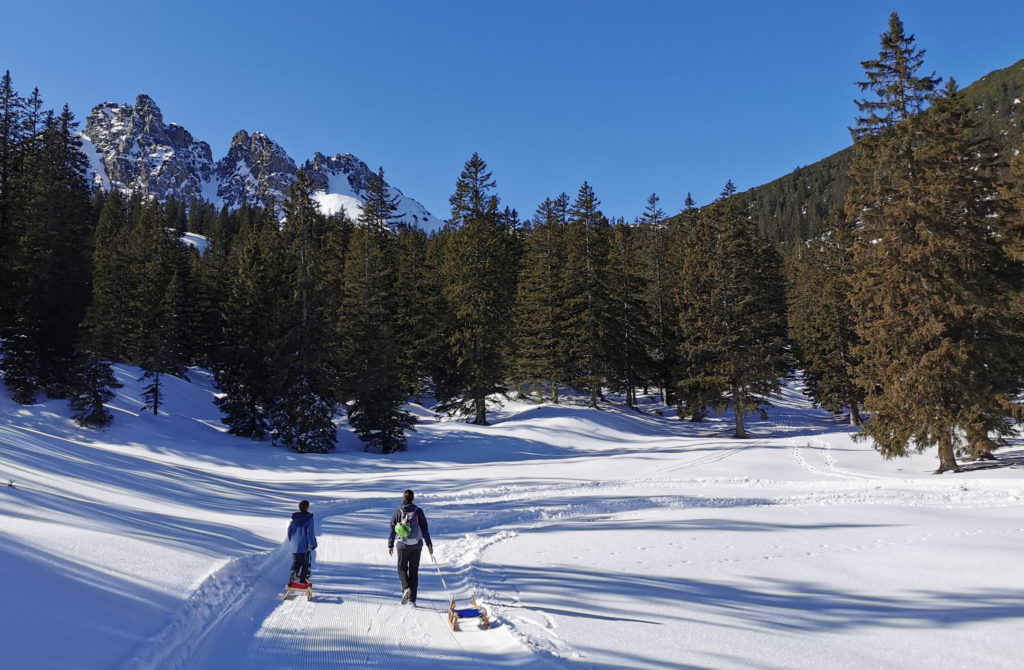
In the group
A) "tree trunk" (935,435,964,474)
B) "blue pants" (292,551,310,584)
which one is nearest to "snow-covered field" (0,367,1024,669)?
"blue pants" (292,551,310,584)

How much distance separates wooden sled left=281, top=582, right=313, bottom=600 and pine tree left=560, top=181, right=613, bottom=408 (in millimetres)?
30948

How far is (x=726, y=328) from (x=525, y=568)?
28351mm

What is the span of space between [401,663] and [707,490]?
1599 centimetres

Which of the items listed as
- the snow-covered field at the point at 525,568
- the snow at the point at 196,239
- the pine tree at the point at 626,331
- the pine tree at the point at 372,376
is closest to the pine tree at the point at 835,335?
the pine tree at the point at 626,331

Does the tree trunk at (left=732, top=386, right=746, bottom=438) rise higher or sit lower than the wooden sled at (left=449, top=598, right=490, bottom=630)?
higher

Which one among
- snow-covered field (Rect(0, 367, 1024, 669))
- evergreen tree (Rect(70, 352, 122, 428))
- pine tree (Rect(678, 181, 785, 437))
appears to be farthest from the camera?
pine tree (Rect(678, 181, 785, 437))

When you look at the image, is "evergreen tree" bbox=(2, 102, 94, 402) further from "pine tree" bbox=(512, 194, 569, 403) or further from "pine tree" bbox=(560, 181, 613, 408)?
"pine tree" bbox=(560, 181, 613, 408)

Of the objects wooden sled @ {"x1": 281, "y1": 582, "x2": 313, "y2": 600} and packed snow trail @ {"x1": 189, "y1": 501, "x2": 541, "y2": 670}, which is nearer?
packed snow trail @ {"x1": 189, "y1": 501, "x2": 541, "y2": 670}

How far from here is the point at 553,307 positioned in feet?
130

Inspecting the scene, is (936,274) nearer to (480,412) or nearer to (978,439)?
(978,439)

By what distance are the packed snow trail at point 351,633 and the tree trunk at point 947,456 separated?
2064 centimetres

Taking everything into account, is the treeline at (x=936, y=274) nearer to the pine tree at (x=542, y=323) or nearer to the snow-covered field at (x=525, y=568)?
the snow-covered field at (x=525, y=568)

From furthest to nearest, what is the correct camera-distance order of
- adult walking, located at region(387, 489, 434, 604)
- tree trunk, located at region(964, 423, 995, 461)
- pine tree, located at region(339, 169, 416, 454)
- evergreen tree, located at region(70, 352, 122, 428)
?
pine tree, located at region(339, 169, 416, 454) → evergreen tree, located at region(70, 352, 122, 428) → tree trunk, located at region(964, 423, 995, 461) → adult walking, located at region(387, 489, 434, 604)

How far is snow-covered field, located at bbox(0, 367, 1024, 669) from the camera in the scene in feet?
20.3
